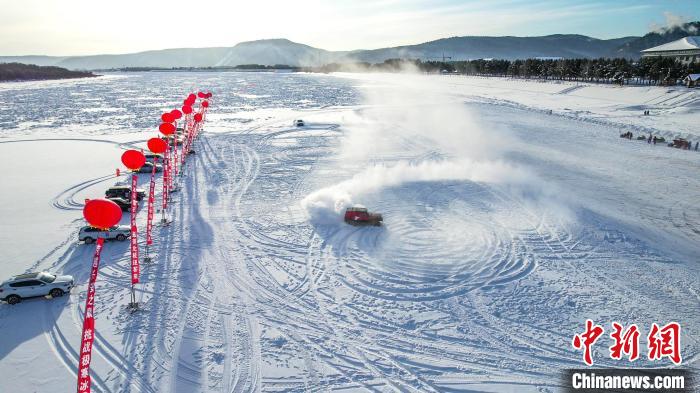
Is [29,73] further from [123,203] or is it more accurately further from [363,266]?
[363,266]

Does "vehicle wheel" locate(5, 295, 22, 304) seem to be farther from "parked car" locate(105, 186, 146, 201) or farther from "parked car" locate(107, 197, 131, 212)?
"parked car" locate(105, 186, 146, 201)

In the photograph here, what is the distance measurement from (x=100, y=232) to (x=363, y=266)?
1110 cm

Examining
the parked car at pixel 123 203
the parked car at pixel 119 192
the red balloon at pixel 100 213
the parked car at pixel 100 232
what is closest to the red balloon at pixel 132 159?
the parked car at pixel 100 232

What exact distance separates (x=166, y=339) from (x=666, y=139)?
45.9 metres

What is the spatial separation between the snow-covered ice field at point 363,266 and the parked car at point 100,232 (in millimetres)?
439

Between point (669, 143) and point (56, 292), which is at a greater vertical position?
point (669, 143)

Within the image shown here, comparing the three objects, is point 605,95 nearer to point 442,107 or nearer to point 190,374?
point 442,107

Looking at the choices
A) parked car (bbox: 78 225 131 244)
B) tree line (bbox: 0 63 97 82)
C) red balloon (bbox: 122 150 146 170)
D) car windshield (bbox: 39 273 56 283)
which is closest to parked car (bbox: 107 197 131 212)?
parked car (bbox: 78 225 131 244)

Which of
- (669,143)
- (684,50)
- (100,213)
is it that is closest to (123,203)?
(100,213)

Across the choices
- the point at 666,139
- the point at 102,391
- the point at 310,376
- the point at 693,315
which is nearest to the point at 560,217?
the point at 693,315

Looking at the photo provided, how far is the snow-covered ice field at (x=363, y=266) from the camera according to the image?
11148mm

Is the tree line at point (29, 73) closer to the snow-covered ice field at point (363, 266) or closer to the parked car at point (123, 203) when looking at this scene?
the snow-covered ice field at point (363, 266)

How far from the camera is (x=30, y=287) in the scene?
1367 centimetres

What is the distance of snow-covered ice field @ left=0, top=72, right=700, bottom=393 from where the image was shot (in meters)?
11.1
